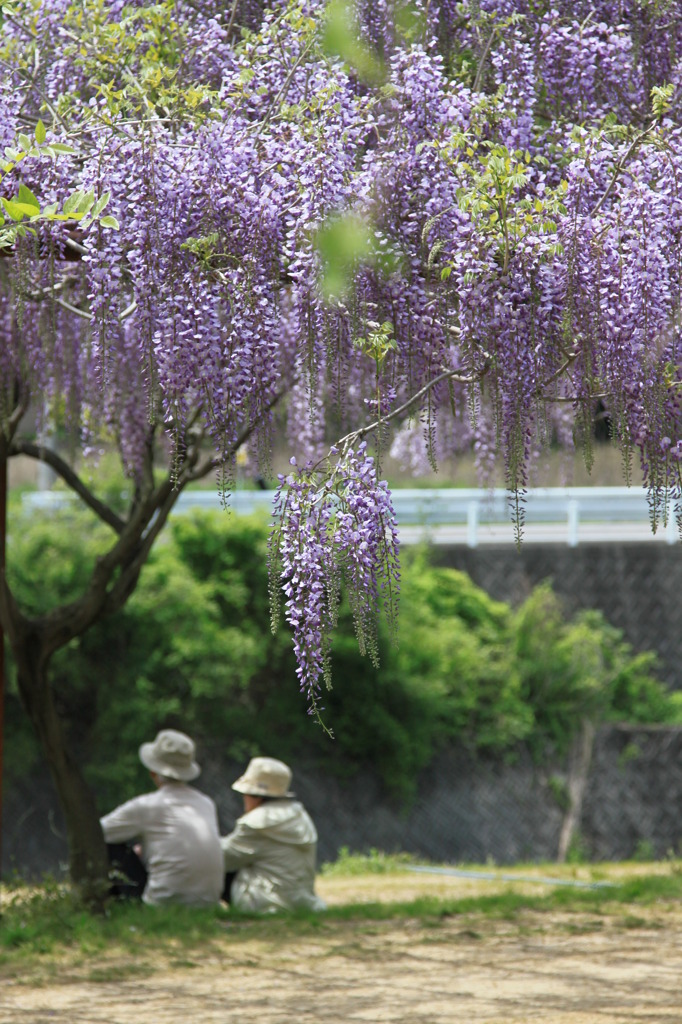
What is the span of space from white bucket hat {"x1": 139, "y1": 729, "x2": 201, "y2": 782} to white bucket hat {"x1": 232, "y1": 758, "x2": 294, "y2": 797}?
27 centimetres

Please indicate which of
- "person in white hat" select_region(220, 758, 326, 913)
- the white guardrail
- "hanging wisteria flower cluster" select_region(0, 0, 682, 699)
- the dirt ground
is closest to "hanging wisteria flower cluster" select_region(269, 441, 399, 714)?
"hanging wisteria flower cluster" select_region(0, 0, 682, 699)

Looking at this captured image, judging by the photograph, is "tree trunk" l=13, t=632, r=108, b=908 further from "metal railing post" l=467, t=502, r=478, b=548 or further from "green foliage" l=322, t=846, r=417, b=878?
"metal railing post" l=467, t=502, r=478, b=548

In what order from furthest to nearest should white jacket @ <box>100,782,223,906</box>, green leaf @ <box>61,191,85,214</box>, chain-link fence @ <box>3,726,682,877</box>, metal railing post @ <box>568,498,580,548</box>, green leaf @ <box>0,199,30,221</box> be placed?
metal railing post @ <box>568,498,580,548</box> < chain-link fence @ <box>3,726,682,877</box> < white jacket @ <box>100,782,223,906</box> < green leaf @ <box>61,191,85,214</box> < green leaf @ <box>0,199,30,221</box>

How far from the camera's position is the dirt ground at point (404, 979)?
159 inches

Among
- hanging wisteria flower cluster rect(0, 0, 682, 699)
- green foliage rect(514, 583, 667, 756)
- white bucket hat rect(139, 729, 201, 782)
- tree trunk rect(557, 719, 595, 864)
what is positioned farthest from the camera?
green foliage rect(514, 583, 667, 756)

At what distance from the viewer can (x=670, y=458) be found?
3699mm

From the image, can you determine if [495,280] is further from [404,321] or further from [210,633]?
[210,633]

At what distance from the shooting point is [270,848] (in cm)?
568

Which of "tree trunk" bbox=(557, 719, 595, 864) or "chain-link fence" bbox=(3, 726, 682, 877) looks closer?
"chain-link fence" bbox=(3, 726, 682, 877)

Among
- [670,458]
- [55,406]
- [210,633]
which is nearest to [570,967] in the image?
[670,458]

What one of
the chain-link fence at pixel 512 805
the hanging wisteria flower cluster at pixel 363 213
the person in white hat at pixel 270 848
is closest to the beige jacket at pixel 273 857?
the person in white hat at pixel 270 848

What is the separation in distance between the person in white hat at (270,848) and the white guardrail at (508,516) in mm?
5695

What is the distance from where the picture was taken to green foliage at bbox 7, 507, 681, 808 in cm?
948

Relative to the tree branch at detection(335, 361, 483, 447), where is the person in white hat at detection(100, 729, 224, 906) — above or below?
below
